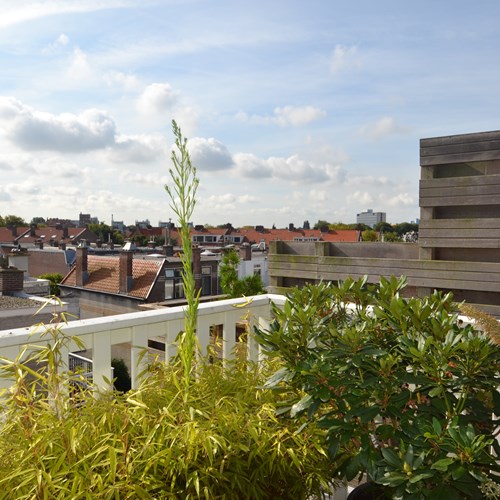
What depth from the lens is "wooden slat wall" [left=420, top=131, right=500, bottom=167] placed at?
10.5 feet

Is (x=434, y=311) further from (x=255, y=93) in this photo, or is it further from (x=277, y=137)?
(x=277, y=137)

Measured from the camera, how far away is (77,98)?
3029 millimetres

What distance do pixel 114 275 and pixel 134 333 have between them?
2144 cm

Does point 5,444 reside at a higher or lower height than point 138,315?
lower

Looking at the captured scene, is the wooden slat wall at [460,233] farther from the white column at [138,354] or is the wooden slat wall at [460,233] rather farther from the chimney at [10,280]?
the chimney at [10,280]

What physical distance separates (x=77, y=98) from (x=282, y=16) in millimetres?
1500

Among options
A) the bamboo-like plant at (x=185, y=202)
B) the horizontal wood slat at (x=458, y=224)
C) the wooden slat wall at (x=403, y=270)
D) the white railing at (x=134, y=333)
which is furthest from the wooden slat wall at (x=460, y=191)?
the bamboo-like plant at (x=185, y=202)

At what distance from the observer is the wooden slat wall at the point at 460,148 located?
3199 millimetres

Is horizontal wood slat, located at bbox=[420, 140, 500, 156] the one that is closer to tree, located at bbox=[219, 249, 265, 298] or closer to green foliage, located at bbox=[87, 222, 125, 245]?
tree, located at bbox=[219, 249, 265, 298]

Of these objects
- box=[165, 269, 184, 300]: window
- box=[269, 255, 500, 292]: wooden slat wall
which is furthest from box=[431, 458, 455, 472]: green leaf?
box=[165, 269, 184, 300]: window

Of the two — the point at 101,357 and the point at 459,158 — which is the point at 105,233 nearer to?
the point at 459,158

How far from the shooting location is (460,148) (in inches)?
131

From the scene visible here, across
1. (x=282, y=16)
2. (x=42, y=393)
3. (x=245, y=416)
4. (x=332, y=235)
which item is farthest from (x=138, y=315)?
(x=332, y=235)

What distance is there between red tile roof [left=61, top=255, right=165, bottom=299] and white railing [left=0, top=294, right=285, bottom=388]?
61.2ft
